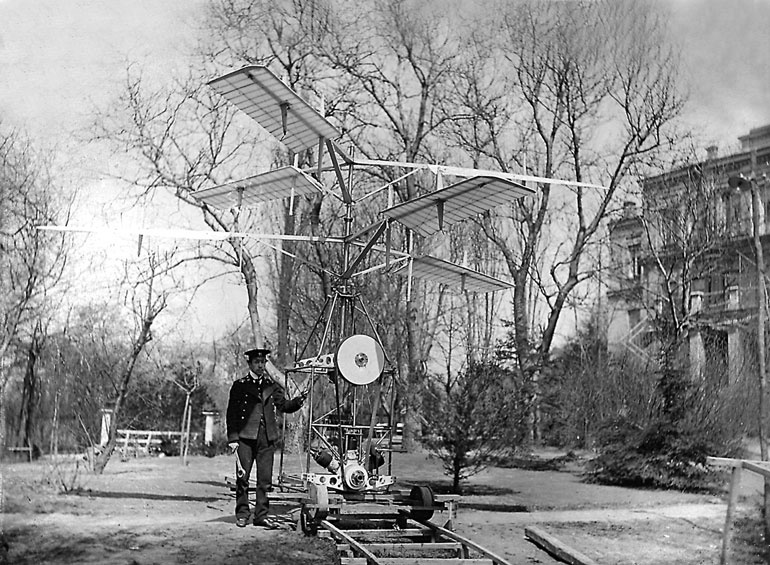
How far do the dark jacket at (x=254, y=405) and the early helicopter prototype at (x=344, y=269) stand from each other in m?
0.18

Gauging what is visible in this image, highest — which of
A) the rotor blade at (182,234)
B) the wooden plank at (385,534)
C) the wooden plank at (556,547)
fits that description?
the rotor blade at (182,234)

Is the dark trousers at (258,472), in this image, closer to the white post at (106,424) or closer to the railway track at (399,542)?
the railway track at (399,542)

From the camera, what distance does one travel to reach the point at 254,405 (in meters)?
5.30

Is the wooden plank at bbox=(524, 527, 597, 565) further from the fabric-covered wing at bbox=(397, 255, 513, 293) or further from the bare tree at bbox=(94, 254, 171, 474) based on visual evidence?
the bare tree at bbox=(94, 254, 171, 474)

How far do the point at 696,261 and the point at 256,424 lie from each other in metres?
4.07

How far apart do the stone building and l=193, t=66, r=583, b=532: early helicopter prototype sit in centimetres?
192

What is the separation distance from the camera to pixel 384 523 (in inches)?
213

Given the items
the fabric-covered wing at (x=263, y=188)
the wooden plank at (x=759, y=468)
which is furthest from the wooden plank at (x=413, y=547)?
the fabric-covered wing at (x=263, y=188)

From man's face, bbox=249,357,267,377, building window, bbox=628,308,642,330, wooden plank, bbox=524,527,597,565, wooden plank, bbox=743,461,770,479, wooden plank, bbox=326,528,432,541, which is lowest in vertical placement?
wooden plank, bbox=524,527,597,565

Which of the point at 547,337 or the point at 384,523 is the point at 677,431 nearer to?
the point at 547,337

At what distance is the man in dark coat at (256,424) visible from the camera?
5312mm

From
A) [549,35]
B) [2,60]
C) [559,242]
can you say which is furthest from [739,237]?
[2,60]

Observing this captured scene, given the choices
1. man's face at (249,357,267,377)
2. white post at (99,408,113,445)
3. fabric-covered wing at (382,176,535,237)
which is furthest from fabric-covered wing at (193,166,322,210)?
white post at (99,408,113,445)

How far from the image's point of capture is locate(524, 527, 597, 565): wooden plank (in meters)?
5.22
